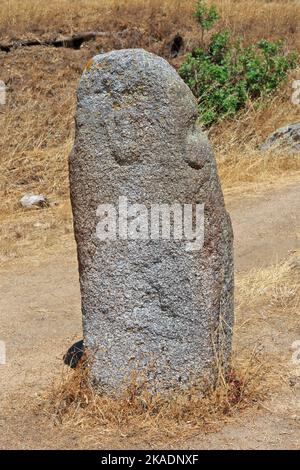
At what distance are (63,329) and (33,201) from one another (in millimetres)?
4066

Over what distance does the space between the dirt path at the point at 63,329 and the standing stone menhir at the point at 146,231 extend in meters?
0.41

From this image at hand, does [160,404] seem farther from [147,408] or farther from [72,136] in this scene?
[72,136]

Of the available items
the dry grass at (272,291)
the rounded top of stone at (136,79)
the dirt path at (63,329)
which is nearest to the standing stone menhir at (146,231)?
the rounded top of stone at (136,79)

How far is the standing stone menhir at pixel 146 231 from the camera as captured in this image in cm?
435

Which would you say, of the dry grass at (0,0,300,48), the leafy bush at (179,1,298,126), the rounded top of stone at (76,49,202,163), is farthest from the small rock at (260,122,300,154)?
the rounded top of stone at (76,49,202,163)

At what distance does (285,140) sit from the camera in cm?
1126

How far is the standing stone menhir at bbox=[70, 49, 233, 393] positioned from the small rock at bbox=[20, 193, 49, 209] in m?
5.63

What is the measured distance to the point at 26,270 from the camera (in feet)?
26.6

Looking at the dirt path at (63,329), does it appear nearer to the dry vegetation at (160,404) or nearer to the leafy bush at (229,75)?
the dry vegetation at (160,404)

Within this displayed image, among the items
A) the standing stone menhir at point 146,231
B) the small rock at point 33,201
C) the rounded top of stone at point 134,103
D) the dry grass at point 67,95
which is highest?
the rounded top of stone at point 134,103

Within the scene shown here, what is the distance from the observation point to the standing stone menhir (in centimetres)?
435
